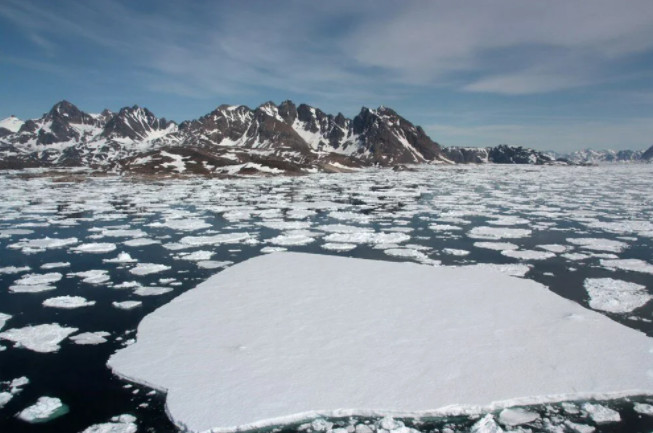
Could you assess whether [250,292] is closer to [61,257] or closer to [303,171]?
[61,257]

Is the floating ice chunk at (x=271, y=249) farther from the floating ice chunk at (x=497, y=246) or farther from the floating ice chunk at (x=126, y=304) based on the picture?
the floating ice chunk at (x=497, y=246)

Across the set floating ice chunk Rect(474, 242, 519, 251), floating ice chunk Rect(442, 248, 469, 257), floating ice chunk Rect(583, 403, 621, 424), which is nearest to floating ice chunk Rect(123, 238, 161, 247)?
floating ice chunk Rect(442, 248, 469, 257)

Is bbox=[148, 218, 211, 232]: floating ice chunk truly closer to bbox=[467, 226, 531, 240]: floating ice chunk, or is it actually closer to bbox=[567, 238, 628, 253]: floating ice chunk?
bbox=[467, 226, 531, 240]: floating ice chunk

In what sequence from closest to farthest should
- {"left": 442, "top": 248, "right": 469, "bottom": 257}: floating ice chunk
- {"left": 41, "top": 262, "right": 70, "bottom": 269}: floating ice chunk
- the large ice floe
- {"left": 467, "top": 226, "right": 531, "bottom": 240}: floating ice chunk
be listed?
the large ice floe < {"left": 41, "top": 262, "right": 70, "bottom": 269}: floating ice chunk < {"left": 442, "top": 248, "right": 469, "bottom": 257}: floating ice chunk < {"left": 467, "top": 226, "right": 531, "bottom": 240}: floating ice chunk

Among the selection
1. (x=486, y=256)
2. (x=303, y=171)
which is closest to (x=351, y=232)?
(x=486, y=256)

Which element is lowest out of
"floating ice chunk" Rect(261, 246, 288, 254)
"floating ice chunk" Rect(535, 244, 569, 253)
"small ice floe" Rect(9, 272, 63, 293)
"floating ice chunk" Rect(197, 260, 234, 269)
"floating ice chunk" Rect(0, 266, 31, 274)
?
"floating ice chunk" Rect(0, 266, 31, 274)
